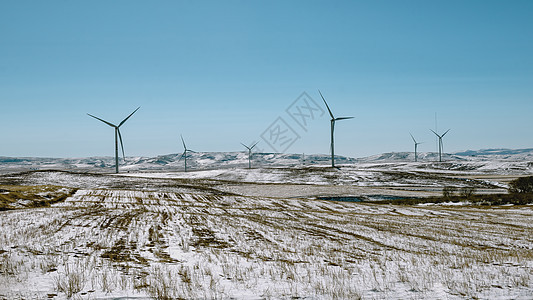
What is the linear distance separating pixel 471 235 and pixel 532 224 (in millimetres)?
12087

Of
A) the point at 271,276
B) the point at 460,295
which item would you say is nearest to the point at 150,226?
the point at 271,276

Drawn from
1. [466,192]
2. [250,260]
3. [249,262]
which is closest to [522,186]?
[466,192]

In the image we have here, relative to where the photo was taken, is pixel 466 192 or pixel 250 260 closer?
pixel 250 260

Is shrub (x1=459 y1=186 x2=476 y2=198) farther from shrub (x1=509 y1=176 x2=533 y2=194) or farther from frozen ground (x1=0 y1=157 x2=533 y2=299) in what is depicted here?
frozen ground (x1=0 y1=157 x2=533 y2=299)

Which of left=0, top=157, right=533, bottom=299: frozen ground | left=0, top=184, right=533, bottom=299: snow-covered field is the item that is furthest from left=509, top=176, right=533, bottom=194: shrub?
left=0, top=184, right=533, bottom=299: snow-covered field

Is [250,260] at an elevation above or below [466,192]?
above

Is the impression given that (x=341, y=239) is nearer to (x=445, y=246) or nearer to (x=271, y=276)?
(x=445, y=246)

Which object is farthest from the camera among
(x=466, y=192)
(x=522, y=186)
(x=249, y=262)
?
(x=522, y=186)

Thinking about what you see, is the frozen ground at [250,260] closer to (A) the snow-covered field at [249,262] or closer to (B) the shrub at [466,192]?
(A) the snow-covered field at [249,262]

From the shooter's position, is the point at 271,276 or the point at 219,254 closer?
the point at 271,276

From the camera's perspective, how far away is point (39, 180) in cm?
8594

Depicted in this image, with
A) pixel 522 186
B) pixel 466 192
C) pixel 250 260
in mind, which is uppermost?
pixel 250 260

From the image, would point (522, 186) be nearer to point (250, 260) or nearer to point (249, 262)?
point (250, 260)

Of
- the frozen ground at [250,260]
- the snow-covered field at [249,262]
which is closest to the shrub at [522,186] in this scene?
the frozen ground at [250,260]
